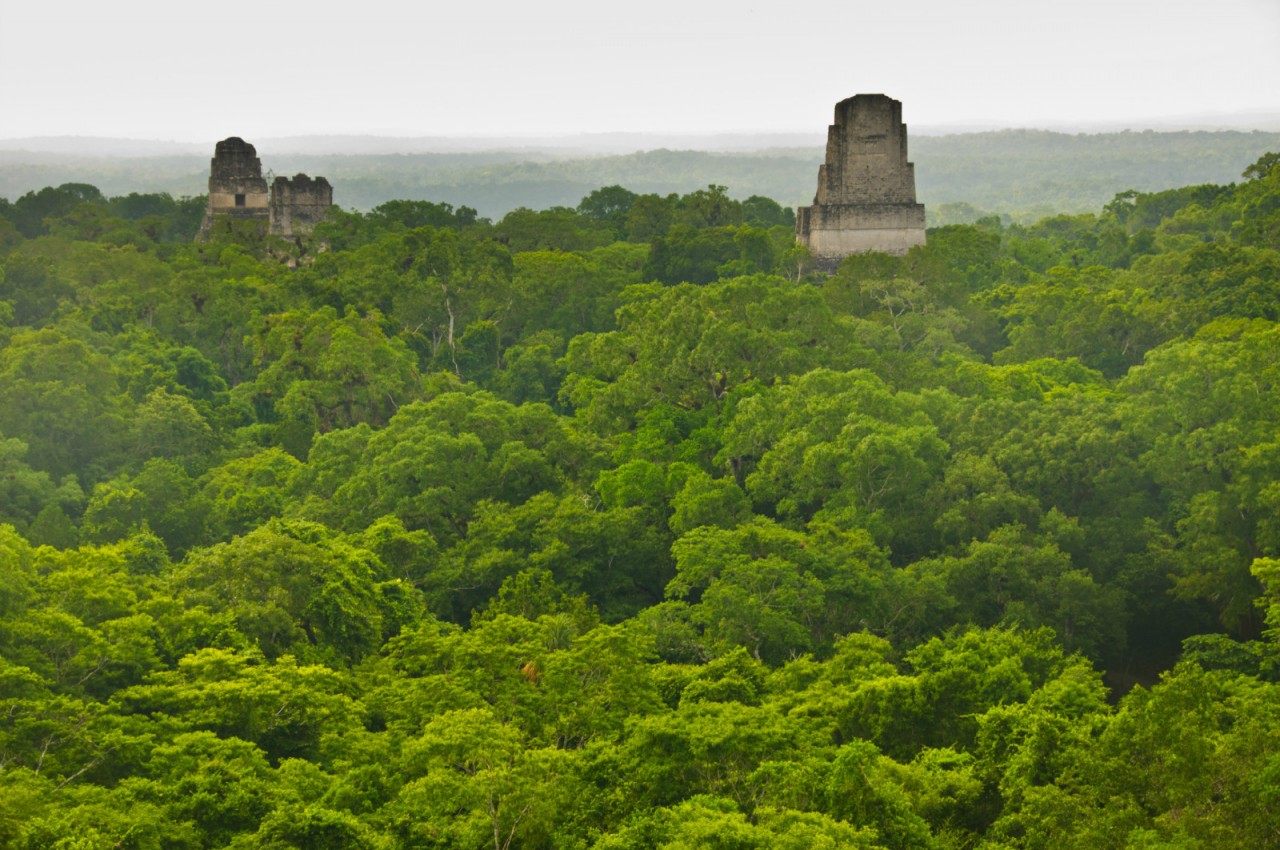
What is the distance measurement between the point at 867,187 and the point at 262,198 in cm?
3208

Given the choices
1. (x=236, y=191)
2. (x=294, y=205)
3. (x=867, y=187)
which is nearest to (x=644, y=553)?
(x=867, y=187)

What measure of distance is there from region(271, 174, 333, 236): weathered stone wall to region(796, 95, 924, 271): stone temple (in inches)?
1087

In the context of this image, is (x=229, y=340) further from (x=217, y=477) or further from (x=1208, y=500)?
(x=1208, y=500)

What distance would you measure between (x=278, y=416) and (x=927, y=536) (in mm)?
20593

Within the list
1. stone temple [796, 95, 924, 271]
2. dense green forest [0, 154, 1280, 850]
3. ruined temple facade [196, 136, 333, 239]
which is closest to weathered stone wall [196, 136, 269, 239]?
ruined temple facade [196, 136, 333, 239]

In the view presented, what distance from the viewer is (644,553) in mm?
26750

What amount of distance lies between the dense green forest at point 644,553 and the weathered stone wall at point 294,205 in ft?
50.2

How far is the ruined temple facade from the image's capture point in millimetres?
63281

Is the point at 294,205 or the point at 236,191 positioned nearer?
the point at 294,205

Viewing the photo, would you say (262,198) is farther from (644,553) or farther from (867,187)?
(644,553)

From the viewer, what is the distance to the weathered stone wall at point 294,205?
63156 millimetres

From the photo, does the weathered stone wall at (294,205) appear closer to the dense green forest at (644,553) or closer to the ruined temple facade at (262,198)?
the ruined temple facade at (262,198)

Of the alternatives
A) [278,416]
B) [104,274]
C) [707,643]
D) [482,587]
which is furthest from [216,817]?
[104,274]

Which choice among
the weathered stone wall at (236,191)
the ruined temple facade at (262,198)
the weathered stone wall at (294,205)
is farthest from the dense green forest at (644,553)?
the weathered stone wall at (236,191)
